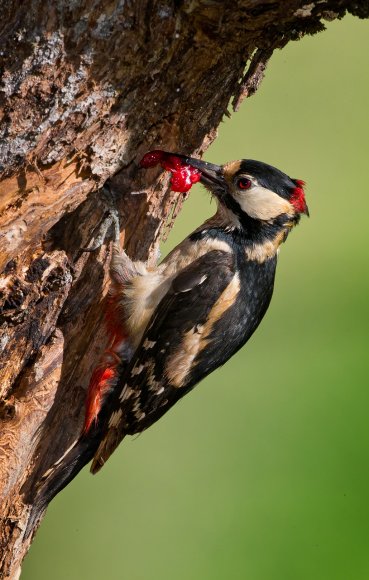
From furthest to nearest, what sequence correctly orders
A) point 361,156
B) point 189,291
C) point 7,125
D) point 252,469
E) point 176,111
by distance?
point 361,156 → point 252,469 → point 189,291 → point 176,111 → point 7,125

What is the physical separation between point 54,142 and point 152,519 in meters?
2.12

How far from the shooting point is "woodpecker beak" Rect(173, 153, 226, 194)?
2492 mm

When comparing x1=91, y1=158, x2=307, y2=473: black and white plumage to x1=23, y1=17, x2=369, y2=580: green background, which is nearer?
x1=91, y1=158, x2=307, y2=473: black and white plumage

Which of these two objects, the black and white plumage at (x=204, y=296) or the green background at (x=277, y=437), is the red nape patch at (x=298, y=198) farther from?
the green background at (x=277, y=437)

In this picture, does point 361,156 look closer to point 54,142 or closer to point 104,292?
point 104,292

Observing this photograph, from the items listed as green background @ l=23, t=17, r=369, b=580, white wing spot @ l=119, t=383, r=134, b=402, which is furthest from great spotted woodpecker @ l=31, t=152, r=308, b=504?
green background @ l=23, t=17, r=369, b=580

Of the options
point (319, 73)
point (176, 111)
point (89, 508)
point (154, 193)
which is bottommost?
point (89, 508)

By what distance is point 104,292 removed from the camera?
2.44 meters

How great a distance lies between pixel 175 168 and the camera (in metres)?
2.30

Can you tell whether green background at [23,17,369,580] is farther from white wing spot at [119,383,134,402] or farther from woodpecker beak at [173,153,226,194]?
white wing spot at [119,383,134,402]

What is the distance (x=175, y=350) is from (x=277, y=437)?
1243 millimetres

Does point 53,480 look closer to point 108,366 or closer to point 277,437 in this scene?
point 108,366

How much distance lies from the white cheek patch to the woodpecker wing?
0.82 feet

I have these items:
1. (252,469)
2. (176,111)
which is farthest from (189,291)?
(252,469)
